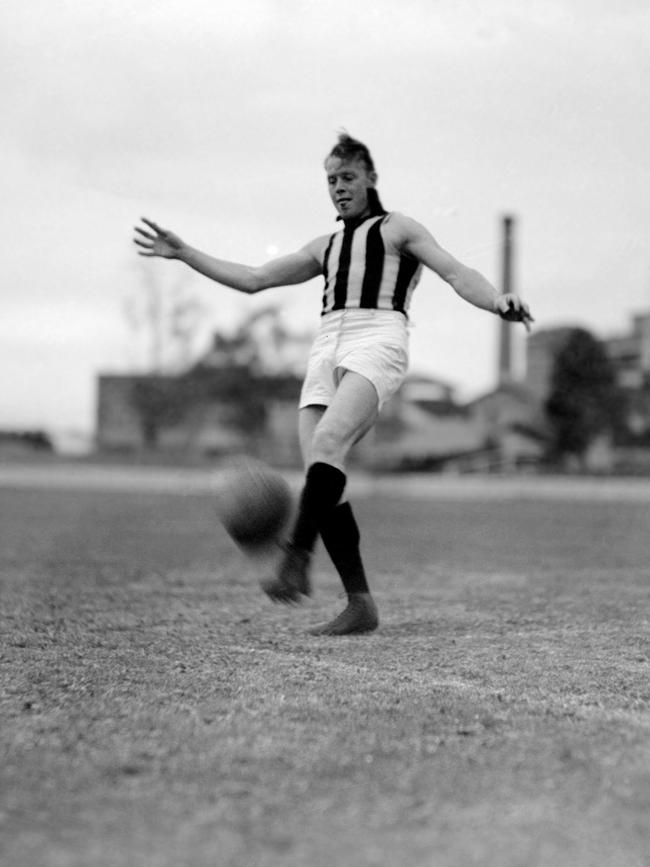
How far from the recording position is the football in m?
4.43

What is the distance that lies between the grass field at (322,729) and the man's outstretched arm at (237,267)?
4.57 feet

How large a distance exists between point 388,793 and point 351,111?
4368 millimetres

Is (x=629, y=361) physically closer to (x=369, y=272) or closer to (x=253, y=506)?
(x=369, y=272)

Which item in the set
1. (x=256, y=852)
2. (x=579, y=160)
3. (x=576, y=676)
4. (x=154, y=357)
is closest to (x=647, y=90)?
(x=579, y=160)

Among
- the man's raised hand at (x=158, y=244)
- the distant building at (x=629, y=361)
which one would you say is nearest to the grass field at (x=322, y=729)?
the man's raised hand at (x=158, y=244)

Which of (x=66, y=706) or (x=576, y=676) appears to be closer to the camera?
(x=66, y=706)

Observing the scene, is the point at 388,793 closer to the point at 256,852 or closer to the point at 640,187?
the point at 256,852

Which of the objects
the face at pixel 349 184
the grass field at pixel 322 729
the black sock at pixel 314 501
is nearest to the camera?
the grass field at pixel 322 729

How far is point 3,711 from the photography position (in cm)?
307

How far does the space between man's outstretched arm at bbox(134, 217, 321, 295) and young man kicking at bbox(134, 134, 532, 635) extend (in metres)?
0.02

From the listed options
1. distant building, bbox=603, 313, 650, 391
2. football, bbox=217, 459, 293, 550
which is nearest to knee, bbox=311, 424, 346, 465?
football, bbox=217, 459, 293, 550

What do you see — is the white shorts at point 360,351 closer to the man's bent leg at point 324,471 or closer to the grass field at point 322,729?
the man's bent leg at point 324,471

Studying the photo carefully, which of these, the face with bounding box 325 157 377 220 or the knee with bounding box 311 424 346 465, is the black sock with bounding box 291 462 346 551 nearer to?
the knee with bounding box 311 424 346 465

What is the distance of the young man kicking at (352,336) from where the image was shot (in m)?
4.48
